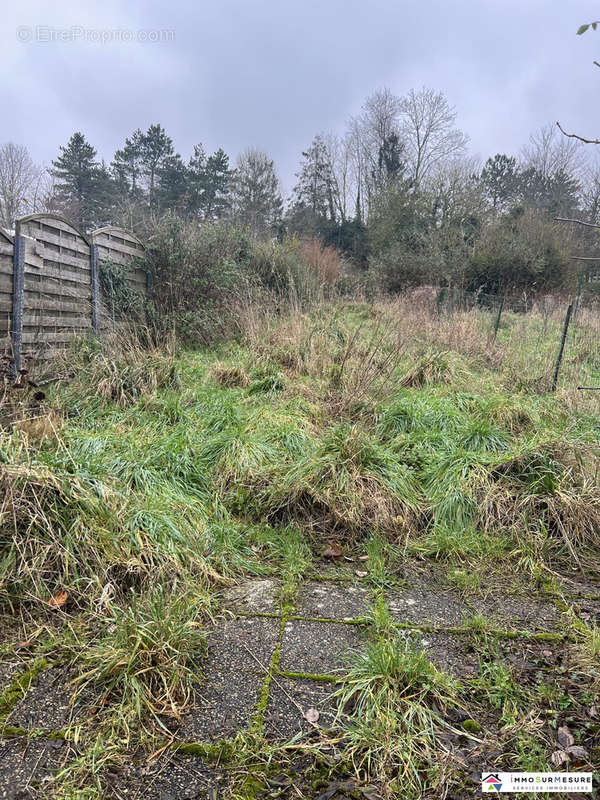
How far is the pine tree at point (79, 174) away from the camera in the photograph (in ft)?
88.2

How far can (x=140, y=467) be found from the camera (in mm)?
3055

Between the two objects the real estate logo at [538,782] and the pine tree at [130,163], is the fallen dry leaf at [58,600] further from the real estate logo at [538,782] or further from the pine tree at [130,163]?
the pine tree at [130,163]

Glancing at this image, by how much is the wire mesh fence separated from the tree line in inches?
162

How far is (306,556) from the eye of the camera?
277 cm

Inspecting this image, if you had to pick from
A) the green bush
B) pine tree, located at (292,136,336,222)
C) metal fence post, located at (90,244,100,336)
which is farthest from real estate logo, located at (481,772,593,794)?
pine tree, located at (292,136,336,222)

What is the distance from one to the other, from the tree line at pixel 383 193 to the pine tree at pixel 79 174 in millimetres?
69

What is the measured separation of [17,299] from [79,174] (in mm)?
27487

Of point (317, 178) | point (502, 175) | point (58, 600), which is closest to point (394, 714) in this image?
point (58, 600)

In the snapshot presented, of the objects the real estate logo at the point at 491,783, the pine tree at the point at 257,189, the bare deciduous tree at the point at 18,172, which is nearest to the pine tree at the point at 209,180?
the pine tree at the point at 257,189

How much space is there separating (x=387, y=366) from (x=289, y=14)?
581 cm

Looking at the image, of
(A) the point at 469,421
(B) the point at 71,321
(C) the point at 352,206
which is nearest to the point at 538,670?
(A) the point at 469,421

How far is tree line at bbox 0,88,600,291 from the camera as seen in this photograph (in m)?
15.3

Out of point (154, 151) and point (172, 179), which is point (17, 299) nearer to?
point (172, 179)

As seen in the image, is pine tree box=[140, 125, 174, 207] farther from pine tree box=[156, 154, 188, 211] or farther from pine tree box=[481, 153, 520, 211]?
pine tree box=[481, 153, 520, 211]
